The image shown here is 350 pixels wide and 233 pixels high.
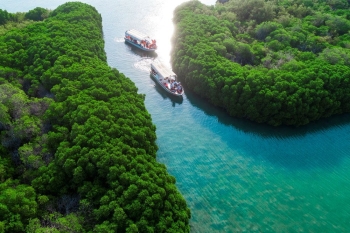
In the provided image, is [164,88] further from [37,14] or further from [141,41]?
[37,14]

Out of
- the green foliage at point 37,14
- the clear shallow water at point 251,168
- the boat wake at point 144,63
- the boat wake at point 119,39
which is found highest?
the green foliage at point 37,14

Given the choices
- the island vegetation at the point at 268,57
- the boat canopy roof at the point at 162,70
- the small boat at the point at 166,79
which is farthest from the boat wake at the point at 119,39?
the boat canopy roof at the point at 162,70

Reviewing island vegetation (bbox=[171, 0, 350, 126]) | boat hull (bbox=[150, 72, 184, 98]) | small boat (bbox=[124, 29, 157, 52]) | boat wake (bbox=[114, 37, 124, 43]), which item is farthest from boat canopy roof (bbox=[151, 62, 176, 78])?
boat wake (bbox=[114, 37, 124, 43])

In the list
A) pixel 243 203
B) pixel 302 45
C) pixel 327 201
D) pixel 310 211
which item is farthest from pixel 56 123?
pixel 302 45

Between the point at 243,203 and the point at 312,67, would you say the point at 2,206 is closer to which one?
the point at 243,203

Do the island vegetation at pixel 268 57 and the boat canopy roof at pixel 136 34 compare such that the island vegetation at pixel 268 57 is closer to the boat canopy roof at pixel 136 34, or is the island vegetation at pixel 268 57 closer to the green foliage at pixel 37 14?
the boat canopy roof at pixel 136 34

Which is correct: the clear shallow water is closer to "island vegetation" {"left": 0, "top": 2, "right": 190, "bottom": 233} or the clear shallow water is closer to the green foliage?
"island vegetation" {"left": 0, "top": 2, "right": 190, "bottom": 233}
